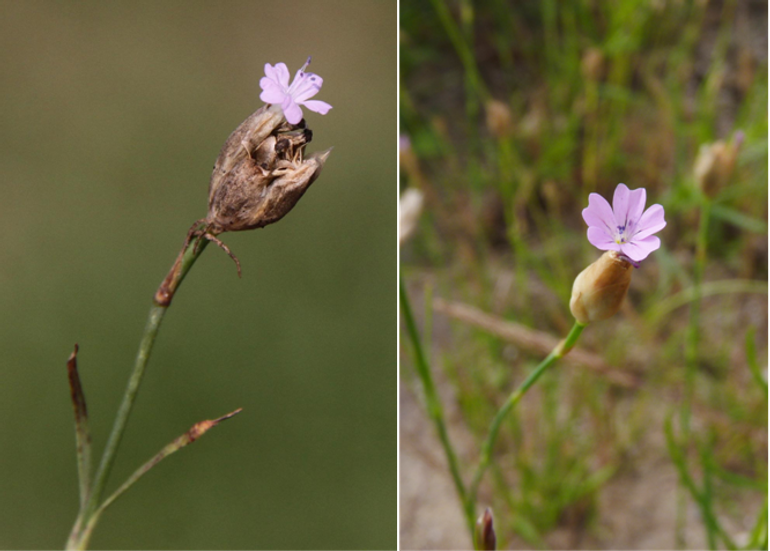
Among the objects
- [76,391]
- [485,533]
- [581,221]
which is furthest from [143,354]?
[581,221]

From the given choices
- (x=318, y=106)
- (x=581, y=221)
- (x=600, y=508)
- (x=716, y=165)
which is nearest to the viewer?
(x=318, y=106)

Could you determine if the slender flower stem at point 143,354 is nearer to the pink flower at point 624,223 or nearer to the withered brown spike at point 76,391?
the withered brown spike at point 76,391

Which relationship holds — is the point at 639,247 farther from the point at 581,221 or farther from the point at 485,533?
the point at 581,221

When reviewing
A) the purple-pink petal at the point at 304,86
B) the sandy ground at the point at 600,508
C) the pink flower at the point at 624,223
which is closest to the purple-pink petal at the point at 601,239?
the pink flower at the point at 624,223

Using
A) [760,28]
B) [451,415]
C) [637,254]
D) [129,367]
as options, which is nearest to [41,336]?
[129,367]

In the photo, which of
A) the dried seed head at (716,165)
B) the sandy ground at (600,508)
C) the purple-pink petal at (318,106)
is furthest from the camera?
the sandy ground at (600,508)

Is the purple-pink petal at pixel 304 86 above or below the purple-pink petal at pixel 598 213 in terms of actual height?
above
